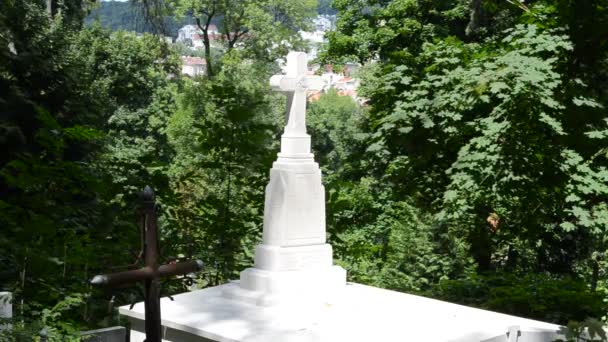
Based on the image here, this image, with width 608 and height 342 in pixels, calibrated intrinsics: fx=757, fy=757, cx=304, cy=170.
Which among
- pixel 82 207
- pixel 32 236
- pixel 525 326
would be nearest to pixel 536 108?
pixel 525 326

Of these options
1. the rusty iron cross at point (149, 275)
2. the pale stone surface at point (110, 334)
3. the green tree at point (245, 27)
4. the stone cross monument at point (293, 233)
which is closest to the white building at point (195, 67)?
the green tree at point (245, 27)

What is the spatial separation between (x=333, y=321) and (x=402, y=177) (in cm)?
622

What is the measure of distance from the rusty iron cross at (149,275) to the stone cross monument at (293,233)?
407cm

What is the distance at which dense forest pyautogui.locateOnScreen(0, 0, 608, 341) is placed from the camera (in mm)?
6945

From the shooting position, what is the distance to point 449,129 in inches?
423

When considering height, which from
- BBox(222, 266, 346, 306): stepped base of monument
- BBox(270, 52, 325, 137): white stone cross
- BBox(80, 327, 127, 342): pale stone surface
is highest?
BBox(270, 52, 325, 137): white stone cross

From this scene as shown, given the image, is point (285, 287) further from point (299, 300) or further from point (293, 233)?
point (293, 233)

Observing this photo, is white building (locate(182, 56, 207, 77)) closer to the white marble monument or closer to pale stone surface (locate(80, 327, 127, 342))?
the white marble monument

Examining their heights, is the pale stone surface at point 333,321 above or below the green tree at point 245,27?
below

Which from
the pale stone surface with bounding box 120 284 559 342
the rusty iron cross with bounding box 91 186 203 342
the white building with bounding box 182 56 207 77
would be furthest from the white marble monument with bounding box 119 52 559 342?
the white building with bounding box 182 56 207 77

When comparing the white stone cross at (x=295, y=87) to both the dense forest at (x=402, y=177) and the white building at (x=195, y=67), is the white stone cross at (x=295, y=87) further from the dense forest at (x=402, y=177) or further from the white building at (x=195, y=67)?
the white building at (x=195, y=67)

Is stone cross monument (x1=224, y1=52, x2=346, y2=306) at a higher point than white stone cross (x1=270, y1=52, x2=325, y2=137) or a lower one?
lower

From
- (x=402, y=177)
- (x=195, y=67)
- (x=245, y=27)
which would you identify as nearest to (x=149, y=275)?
(x=402, y=177)

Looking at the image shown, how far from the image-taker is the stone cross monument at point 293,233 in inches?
275
